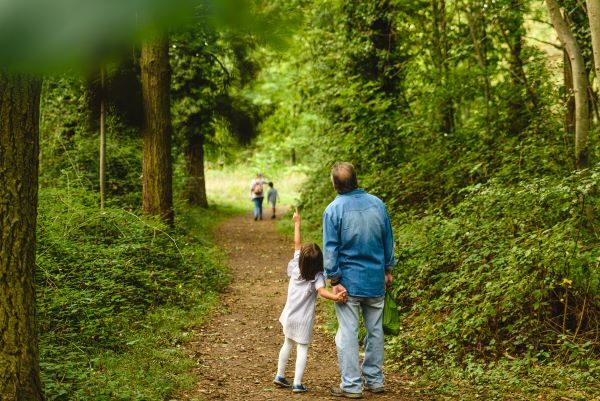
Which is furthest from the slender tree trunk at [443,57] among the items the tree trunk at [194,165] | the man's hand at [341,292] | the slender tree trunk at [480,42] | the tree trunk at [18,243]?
the tree trunk at [18,243]

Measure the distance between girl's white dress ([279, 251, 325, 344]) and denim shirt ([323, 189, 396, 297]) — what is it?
422 mm

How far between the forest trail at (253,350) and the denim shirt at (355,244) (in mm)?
1117

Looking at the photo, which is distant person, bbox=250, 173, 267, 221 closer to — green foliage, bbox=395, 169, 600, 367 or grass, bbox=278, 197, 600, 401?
green foliage, bbox=395, 169, 600, 367

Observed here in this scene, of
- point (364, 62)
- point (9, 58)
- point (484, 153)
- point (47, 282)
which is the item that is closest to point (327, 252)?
point (47, 282)

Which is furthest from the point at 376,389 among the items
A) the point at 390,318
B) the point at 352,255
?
the point at 352,255

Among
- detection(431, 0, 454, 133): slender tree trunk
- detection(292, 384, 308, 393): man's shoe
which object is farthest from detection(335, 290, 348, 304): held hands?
detection(431, 0, 454, 133): slender tree trunk

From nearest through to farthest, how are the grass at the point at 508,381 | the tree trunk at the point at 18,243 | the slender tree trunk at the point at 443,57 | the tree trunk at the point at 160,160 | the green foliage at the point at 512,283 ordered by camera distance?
1. the tree trunk at the point at 18,243
2. the grass at the point at 508,381
3. the green foliage at the point at 512,283
4. the tree trunk at the point at 160,160
5. the slender tree trunk at the point at 443,57

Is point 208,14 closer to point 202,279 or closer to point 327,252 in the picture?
point 327,252

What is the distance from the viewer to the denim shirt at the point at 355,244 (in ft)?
17.7


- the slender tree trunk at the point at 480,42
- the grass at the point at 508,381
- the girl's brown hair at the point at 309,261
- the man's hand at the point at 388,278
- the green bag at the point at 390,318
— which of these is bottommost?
the grass at the point at 508,381

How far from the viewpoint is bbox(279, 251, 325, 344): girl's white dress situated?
5754mm

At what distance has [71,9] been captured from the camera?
96 centimetres

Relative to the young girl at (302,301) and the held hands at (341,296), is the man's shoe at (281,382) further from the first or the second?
the held hands at (341,296)

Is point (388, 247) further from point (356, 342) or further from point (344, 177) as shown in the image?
point (356, 342)
